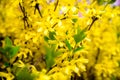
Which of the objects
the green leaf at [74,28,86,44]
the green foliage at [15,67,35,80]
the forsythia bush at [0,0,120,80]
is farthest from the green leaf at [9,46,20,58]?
the green leaf at [74,28,86,44]

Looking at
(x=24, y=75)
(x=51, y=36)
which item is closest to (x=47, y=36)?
(x=51, y=36)

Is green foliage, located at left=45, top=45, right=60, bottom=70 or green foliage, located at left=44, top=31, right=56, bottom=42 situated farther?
green foliage, located at left=44, top=31, right=56, bottom=42

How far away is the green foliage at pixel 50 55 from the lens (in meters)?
1.65

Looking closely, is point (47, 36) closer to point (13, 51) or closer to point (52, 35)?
point (52, 35)

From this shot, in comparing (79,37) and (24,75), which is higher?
(79,37)

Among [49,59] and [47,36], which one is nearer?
[49,59]

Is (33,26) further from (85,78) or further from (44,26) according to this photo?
(85,78)

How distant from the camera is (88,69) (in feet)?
9.93

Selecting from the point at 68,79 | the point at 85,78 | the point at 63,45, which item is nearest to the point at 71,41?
the point at 63,45

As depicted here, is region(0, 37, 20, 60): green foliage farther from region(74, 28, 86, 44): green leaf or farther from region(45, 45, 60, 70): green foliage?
region(74, 28, 86, 44): green leaf

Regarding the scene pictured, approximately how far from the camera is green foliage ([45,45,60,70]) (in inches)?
65.1

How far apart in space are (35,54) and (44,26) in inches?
18.8

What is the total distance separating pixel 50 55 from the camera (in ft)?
5.50

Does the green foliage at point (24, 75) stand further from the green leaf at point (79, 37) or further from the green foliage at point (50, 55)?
the green leaf at point (79, 37)
